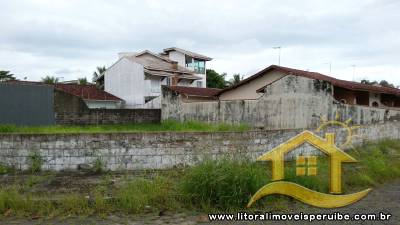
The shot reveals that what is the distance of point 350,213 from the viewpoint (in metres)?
6.96

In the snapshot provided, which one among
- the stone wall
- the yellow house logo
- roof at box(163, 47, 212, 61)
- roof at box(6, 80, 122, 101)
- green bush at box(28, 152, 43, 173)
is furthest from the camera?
roof at box(163, 47, 212, 61)

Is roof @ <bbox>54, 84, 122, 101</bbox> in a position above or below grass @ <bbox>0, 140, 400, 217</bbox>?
above

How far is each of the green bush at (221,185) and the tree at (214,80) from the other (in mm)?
45728

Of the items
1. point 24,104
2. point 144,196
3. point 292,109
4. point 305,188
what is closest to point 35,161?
point 144,196

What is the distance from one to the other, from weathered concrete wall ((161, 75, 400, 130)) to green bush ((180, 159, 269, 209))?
1096 cm

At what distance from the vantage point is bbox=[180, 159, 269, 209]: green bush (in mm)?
7180

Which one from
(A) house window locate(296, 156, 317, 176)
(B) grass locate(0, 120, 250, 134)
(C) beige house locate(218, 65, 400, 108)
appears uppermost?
(C) beige house locate(218, 65, 400, 108)

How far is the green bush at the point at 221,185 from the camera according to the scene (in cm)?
718

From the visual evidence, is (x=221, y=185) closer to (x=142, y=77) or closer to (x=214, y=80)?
(x=142, y=77)

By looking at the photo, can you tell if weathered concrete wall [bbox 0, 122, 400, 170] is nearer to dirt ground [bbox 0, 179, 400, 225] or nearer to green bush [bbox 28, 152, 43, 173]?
green bush [bbox 28, 152, 43, 173]

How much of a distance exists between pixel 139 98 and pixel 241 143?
30.7 m

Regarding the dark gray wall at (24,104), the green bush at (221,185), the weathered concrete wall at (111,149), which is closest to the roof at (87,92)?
the dark gray wall at (24,104)

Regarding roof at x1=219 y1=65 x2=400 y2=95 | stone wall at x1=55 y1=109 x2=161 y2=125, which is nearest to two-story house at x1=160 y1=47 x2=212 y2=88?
roof at x1=219 y1=65 x2=400 y2=95

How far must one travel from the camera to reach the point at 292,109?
18953mm
